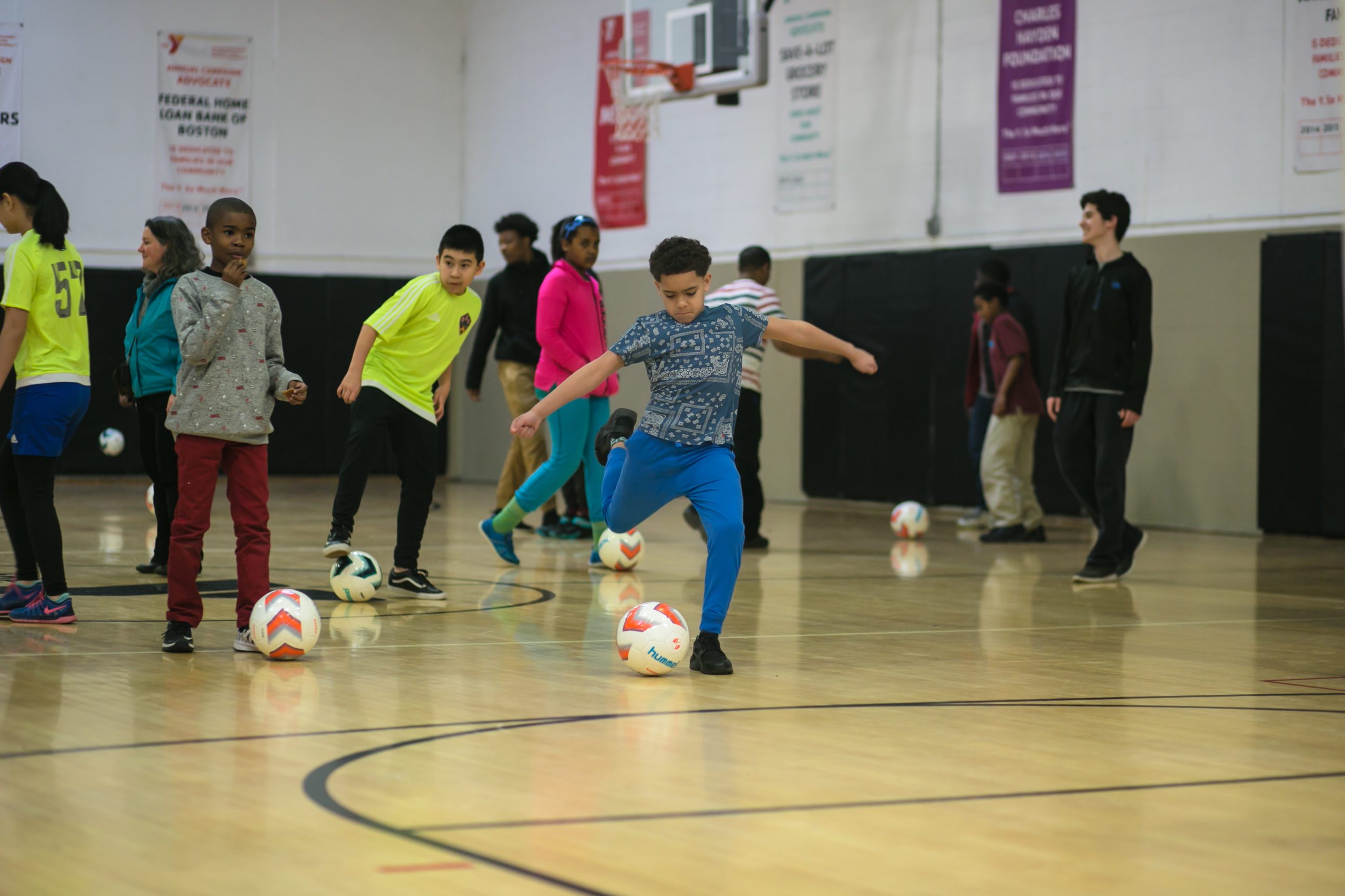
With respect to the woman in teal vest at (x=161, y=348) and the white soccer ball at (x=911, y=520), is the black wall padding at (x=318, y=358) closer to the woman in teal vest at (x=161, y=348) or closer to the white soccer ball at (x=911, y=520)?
the white soccer ball at (x=911, y=520)

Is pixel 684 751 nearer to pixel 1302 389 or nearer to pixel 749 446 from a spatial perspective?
pixel 749 446

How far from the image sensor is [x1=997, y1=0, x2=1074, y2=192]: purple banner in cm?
1292

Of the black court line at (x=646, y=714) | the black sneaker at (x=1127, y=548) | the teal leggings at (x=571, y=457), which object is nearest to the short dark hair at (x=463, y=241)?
the teal leggings at (x=571, y=457)

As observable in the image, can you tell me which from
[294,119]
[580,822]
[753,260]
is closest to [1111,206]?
[753,260]

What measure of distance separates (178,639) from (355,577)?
61.1 inches

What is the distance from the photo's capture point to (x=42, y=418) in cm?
586

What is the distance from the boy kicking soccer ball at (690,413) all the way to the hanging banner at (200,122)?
13.0 meters

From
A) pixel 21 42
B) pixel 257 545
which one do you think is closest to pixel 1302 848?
pixel 257 545

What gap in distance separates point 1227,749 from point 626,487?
2215mm

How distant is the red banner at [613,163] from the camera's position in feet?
55.5

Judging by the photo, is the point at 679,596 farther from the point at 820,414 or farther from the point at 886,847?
the point at 820,414

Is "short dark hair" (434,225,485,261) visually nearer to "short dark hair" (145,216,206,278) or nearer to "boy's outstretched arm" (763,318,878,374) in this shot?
"short dark hair" (145,216,206,278)

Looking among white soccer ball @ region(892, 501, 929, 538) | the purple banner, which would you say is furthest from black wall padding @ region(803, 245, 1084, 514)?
white soccer ball @ region(892, 501, 929, 538)

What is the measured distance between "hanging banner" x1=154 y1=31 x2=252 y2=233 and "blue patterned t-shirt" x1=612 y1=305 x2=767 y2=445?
1299cm
